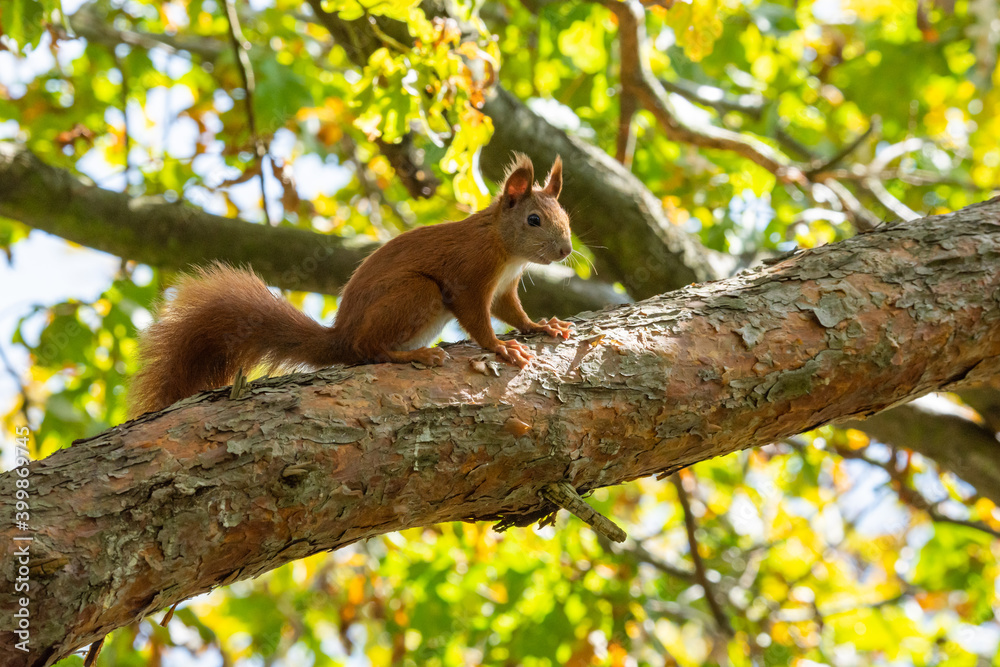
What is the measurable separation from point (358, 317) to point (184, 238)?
1.65 meters

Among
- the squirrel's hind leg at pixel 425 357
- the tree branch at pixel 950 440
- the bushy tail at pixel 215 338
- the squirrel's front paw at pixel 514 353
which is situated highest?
the bushy tail at pixel 215 338

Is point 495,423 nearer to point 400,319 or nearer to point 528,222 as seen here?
point 400,319

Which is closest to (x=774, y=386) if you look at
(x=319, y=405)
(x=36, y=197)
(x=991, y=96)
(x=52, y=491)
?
(x=319, y=405)

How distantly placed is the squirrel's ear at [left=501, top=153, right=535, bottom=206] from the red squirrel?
5.6 inches

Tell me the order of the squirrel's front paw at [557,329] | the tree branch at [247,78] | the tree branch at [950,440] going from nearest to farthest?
the squirrel's front paw at [557,329] → the tree branch at [950,440] → the tree branch at [247,78]

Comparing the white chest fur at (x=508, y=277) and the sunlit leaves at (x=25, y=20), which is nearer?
the sunlit leaves at (x=25, y=20)

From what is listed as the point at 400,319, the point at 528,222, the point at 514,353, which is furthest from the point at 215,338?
the point at 528,222

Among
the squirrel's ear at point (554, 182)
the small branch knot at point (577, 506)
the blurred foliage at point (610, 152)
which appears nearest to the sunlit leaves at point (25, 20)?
the blurred foliage at point (610, 152)

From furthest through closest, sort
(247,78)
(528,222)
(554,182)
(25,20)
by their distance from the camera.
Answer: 1. (247,78)
2. (554,182)
3. (528,222)
4. (25,20)

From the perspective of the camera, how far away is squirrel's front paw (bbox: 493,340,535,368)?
2.06 meters

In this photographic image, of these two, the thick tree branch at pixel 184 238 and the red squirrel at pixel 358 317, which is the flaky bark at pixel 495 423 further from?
the thick tree branch at pixel 184 238

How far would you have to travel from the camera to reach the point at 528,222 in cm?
296

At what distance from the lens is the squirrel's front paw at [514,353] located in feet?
6.75

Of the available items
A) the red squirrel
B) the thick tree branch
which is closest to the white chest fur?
the red squirrel
